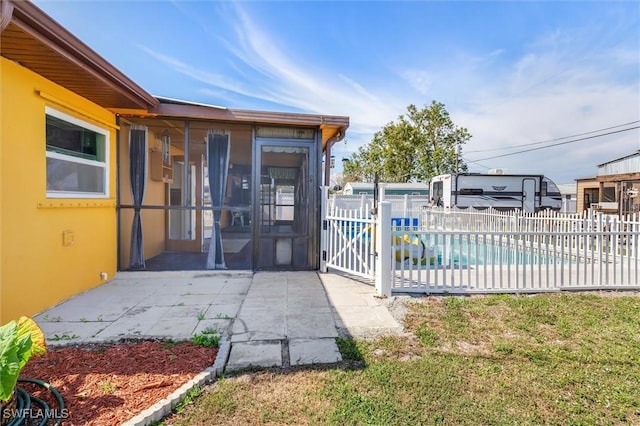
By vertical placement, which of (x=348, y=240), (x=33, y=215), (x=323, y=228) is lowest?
(x=348, y=240)

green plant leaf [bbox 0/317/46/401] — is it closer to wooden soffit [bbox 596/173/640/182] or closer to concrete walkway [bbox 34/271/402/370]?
concrete walkway [bbox 34/271/402/370]

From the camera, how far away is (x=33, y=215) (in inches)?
137

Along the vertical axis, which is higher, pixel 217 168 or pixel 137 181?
pixel 217 168

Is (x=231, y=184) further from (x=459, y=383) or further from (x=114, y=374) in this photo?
(x=459, y=383)

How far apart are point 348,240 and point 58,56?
427cm

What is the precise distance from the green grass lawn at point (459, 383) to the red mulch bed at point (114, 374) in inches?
12.1

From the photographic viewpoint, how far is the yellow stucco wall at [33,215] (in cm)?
310

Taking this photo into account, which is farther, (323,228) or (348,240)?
(323,228)

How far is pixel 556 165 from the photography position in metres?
22.2

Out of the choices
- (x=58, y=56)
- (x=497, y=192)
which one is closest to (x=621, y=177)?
(x=497, y=192)

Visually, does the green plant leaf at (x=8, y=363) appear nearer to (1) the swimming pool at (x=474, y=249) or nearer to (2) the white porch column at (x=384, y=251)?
(2) the white porch column at (x=384, y=251)

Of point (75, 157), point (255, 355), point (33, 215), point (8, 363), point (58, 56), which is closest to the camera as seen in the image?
point (8, 363)

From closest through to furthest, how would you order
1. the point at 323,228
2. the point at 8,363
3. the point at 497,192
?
the point at 8,363, the point at 323,228, the point at 497,192

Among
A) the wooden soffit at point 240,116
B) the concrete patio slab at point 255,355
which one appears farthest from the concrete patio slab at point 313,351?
the wooden soffit at point 240,116
